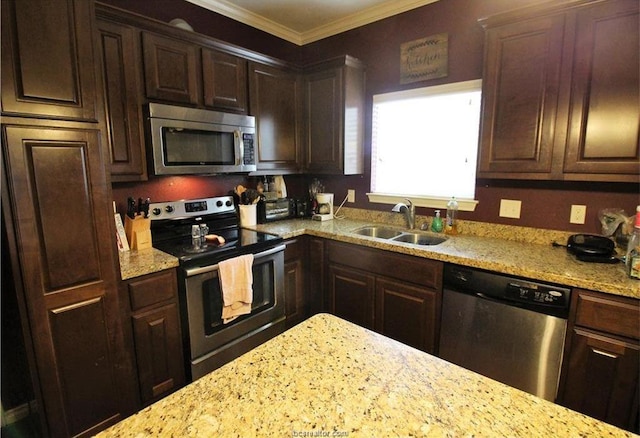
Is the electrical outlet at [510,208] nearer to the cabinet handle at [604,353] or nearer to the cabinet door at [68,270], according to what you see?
the cabinet handle at [604,353]

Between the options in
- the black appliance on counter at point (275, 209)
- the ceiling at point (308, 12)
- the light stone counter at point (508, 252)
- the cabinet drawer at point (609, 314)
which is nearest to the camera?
the cabinet drawer at point (609, 314)

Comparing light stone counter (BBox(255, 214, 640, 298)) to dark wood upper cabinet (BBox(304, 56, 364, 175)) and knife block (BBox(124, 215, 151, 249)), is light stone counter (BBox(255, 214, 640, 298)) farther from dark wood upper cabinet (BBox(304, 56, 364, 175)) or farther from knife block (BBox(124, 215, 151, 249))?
knife block (BBox(124, 215, 151, 249))

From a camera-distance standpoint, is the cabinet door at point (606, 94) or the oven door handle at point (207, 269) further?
the oven door handle at point (207, 269)

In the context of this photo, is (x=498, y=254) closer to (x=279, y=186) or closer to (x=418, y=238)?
(x=418, y=238)

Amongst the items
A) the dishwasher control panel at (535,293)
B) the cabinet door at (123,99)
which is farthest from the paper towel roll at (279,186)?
the dishwasher control panel at (535,293)

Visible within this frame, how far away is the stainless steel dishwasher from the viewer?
162 centimetres

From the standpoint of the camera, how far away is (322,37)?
3135 millimetres

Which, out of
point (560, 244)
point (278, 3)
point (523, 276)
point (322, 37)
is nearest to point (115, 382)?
point (523, 276)

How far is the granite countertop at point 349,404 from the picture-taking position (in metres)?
0.65

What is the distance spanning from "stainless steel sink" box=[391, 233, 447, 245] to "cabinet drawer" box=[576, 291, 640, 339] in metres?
0.98

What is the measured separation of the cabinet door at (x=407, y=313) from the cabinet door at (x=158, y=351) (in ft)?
4.30

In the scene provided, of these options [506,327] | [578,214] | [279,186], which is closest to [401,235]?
[506,327]

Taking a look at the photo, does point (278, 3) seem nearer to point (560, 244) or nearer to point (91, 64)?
point (91, 64)

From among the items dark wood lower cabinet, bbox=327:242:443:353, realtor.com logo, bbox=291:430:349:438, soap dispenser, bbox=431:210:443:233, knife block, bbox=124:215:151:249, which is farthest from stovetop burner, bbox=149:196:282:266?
realtor.com logo, bbox=291:430:349:438
